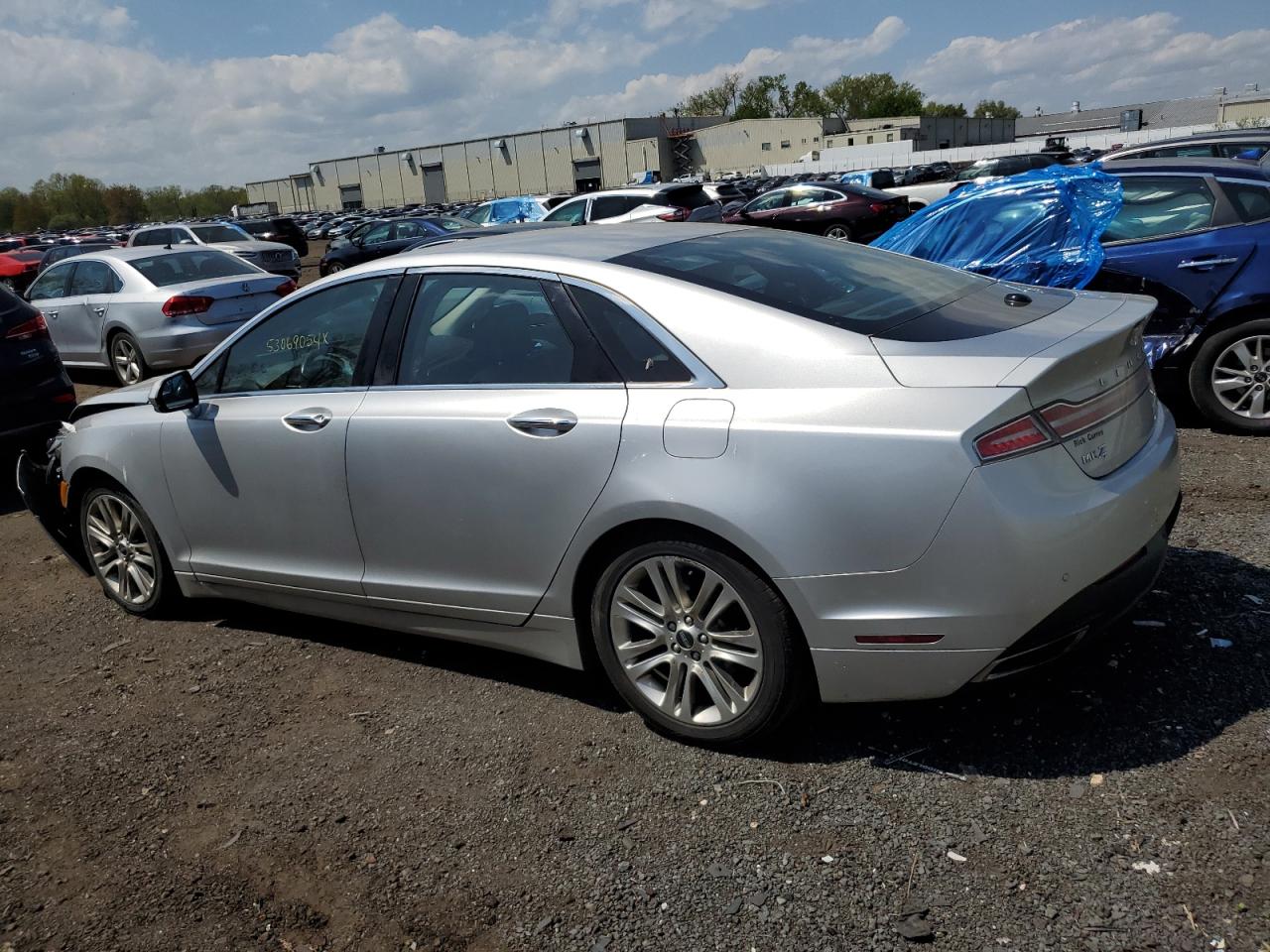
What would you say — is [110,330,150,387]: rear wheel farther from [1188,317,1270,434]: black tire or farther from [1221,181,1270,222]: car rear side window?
[1221,181,1270,222]: car rear side window

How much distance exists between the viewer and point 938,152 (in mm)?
69938

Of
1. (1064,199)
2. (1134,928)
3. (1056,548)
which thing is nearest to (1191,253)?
(1064,199)

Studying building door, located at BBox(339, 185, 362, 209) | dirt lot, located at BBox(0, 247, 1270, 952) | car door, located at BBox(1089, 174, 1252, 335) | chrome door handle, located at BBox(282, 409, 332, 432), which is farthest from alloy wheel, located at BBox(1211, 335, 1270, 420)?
building door, located at BBox(339, 185, 362, 209)

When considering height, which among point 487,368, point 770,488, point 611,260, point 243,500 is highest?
point 611,260

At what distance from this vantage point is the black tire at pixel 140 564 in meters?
4.71

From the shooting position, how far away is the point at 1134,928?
236 cm

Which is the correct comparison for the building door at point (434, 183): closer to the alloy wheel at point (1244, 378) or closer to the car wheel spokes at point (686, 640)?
the alloy wheel at point (1244, 378)

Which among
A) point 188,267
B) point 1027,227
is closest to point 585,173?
point 188,267

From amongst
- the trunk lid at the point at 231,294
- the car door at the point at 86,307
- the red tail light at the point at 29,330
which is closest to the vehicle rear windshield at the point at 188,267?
the trunk lid at the point at 231,294

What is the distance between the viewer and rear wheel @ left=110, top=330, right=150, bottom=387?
1148cm

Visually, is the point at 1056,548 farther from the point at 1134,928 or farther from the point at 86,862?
the point at 86,862

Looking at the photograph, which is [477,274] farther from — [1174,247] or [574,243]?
[1174,247]

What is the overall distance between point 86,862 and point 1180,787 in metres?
3.14

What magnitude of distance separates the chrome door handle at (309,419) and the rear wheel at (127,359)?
8.48 m
